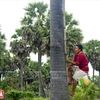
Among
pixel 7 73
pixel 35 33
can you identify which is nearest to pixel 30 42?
pixel 35 33

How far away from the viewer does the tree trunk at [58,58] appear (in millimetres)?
4957

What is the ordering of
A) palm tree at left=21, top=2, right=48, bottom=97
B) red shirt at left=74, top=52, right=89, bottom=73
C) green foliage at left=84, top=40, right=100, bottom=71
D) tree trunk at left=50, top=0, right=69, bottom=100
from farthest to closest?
green foliage at left=84, top=40, right=100, bottom=71 < palm tree at left=21, top=2, right=48, bottom=97 < red shirt at left=74, top=52, right=89, bottom=73 < tree trunk at left=50, top=0, right=69, bottom=100

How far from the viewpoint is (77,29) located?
32844 mm

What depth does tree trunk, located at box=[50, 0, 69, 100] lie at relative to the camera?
16.3 ft

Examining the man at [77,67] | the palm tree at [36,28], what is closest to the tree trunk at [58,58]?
the man at [77,67]

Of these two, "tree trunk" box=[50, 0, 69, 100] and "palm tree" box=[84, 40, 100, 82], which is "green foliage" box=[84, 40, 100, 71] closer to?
"palm tree" box=[84, 40, 100, 82]

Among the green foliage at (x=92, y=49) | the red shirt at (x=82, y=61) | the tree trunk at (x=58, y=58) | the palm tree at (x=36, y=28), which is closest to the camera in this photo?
the tree trunk at (x=58, y=58)

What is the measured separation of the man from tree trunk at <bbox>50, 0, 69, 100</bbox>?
1.03 feet

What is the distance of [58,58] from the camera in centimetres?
496

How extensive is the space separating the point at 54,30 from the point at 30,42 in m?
29.7

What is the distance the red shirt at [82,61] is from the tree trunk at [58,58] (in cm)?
35

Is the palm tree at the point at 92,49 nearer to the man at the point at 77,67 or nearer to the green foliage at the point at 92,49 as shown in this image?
the green foliage at the point at 92,49

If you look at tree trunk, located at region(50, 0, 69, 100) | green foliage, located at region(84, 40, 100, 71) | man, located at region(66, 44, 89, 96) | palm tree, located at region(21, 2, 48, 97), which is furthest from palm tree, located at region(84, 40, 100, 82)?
tree trunk, located at region(50, 0, 69, 100)

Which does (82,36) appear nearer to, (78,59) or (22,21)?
(22,21)
